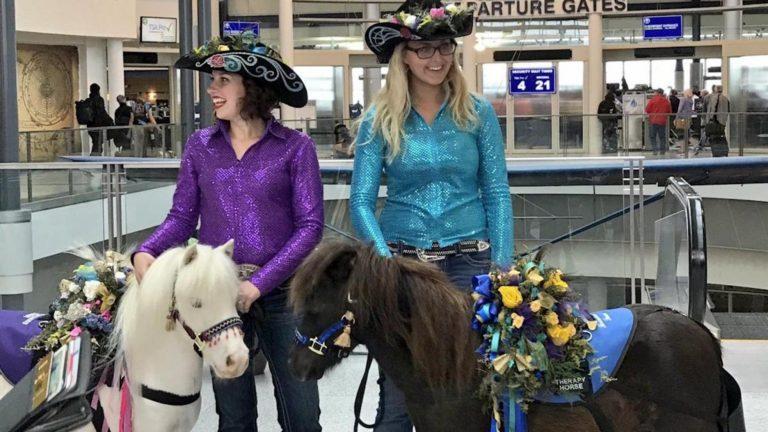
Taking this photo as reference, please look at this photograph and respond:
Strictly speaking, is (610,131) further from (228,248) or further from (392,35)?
(228,248)

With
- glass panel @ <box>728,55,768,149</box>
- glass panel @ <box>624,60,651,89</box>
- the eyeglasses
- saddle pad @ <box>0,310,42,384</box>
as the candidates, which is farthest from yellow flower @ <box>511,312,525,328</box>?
glass panel @ <box>624,60,651,89</box>

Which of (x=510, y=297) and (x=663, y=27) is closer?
(x=510, y=297)

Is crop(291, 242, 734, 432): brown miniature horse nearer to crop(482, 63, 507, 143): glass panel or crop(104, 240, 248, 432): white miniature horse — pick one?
crop(104, 240, 248, 432): white miniature horse

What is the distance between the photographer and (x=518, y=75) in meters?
24.2

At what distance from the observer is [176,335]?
10.5ft

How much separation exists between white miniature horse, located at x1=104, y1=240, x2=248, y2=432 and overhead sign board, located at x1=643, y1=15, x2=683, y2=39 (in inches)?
995

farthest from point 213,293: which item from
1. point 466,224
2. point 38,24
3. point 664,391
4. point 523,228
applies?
point 38,24

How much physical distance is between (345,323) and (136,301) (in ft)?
2.53

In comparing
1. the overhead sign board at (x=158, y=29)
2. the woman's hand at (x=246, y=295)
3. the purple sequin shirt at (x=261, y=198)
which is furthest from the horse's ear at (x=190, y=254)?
the overhead sign board at (x=158, y=29)

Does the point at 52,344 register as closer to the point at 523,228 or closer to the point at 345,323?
the point at 345,323

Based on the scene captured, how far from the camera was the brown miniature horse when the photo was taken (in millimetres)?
2809

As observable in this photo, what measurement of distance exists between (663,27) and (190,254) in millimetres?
25632

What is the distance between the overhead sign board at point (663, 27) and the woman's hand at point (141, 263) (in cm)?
2511

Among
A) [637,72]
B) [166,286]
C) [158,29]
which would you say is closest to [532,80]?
[637,72]
